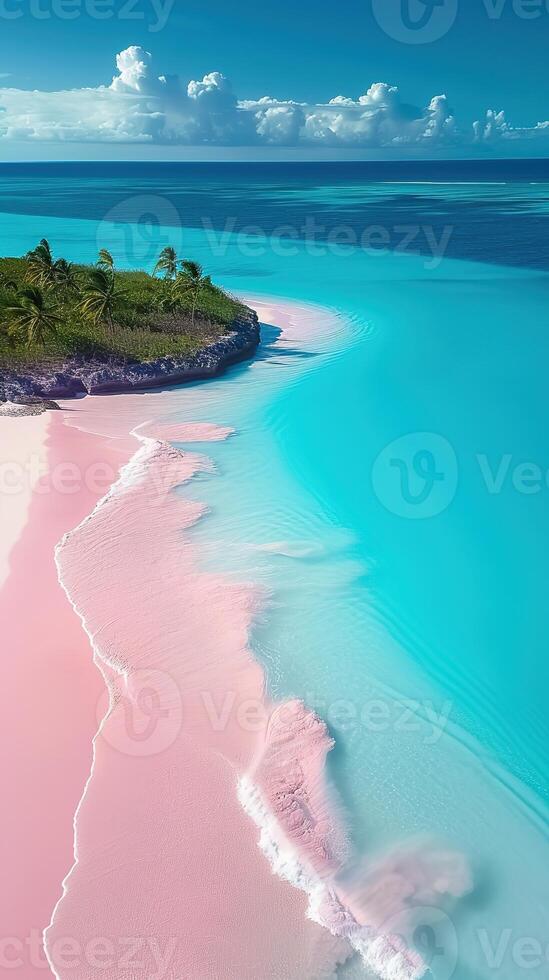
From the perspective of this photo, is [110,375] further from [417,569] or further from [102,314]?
[417,569]

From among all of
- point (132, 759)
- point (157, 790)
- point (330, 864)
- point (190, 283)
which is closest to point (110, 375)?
point (190, 283)

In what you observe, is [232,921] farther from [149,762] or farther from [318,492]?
[318,492]

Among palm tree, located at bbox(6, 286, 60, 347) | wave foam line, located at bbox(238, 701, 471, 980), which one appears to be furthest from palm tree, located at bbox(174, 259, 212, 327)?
wave foam line, located at bbox(238, 701, 471, 980)

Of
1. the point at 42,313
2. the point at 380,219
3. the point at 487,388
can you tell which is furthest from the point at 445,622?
the point at 380,219

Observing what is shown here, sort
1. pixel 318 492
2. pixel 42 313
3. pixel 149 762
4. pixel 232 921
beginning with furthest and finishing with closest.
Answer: pixel 42 313
pixel 318 492
pixel 149 762
pixel 232 921

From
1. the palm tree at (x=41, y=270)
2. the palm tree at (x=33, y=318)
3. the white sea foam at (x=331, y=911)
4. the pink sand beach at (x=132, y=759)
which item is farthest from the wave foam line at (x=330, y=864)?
the palm tree at (x=41, y=270)

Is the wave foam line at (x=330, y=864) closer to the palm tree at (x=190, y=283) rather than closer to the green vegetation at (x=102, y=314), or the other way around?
the green vegetation at (x=102, y=314)
